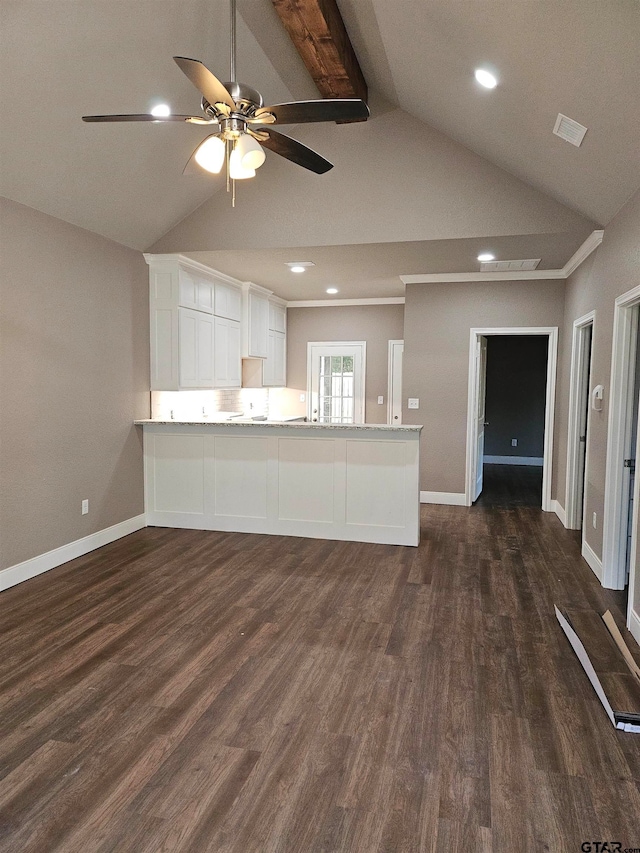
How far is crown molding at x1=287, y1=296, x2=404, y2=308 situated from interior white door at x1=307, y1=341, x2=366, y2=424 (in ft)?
1.83

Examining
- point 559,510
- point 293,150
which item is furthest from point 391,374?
point 293,150

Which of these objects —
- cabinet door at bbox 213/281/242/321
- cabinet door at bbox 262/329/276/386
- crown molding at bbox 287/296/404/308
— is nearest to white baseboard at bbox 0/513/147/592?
cabinet door at bbox 213/281/242/321

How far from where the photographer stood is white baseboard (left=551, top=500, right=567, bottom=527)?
18.5 ft

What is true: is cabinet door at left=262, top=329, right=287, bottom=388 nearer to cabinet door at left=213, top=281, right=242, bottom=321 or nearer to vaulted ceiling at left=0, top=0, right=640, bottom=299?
cabinet door at left=213, top=281, right=242, bottom=321

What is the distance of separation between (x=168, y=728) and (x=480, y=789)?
4.08 feet

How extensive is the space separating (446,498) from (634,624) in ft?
10.9

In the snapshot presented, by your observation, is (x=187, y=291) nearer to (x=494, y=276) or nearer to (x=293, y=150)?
(x=293, y=150)

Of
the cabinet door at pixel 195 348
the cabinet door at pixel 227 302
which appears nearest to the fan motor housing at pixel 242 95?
the cabinet door at pixel 195 348

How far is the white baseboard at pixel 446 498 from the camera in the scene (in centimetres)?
646

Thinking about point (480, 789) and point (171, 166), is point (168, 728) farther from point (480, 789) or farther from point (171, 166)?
point (171, 166)

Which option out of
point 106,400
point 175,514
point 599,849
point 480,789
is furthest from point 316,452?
point 599,849

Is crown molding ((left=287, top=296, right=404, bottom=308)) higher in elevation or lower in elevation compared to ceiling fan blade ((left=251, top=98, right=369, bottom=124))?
higher

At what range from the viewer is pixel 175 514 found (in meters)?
5.48

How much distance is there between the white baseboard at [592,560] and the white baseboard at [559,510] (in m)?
1.01
